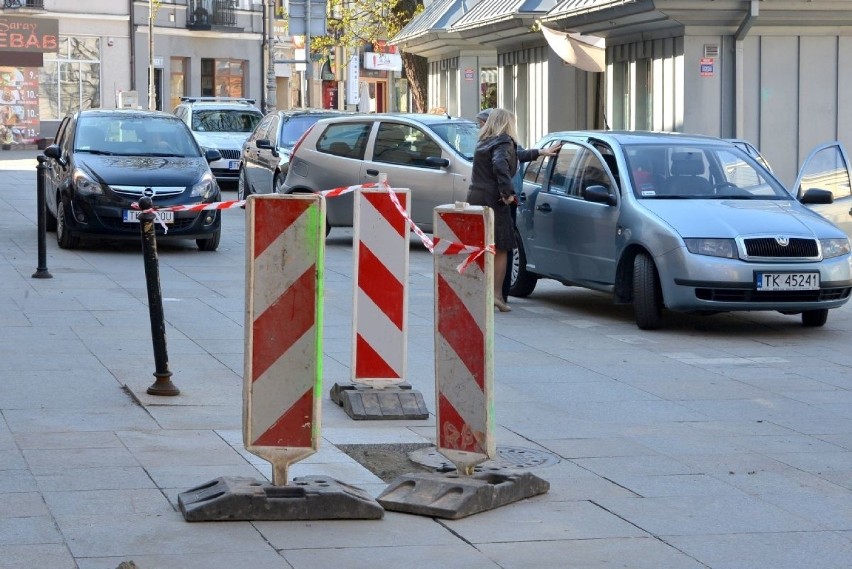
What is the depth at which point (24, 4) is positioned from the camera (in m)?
52.4

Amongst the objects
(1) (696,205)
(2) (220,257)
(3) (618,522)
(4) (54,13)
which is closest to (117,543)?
(3) (618,522)

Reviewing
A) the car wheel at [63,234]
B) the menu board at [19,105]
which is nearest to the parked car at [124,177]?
the car wheel at [63,234]

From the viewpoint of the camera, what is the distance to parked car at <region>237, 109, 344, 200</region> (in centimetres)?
2222

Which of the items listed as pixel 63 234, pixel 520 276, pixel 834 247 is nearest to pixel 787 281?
pixel 834 247

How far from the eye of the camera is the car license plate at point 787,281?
11430 mm

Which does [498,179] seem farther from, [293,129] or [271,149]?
[293,129]

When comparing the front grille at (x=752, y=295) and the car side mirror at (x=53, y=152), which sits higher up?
the car side mirror at (x=53, y=152)

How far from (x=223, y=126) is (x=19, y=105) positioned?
81.1ft

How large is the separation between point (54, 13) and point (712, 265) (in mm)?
45944

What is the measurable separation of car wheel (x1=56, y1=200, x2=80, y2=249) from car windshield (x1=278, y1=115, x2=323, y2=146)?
6.28 m

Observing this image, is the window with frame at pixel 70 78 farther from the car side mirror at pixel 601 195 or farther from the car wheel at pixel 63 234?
the car side mirror at pixel 601 195

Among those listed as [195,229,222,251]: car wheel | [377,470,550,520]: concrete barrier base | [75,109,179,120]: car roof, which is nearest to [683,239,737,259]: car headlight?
[377,470,550,520]: concrete barrier base

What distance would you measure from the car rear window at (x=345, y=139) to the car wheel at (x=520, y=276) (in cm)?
484

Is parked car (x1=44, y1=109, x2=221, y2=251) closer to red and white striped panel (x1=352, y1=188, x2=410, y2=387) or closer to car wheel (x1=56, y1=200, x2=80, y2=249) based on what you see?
car wheel (x1=56, y1=200, x2=80, y2=249)
